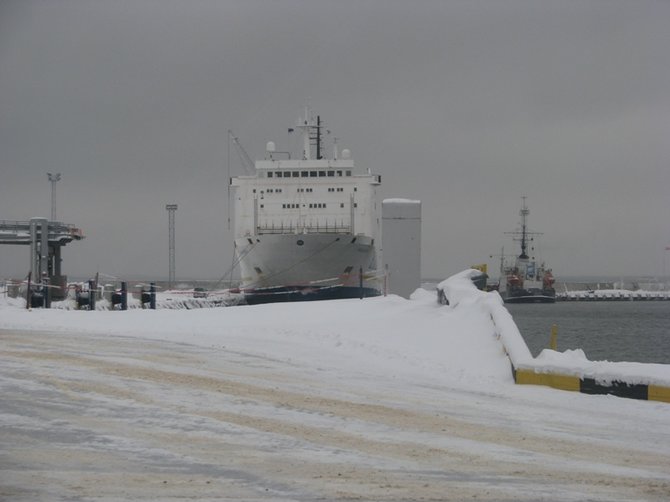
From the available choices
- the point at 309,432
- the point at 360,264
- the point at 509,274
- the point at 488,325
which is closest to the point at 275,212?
the point at 360,264

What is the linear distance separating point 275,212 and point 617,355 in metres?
22.5

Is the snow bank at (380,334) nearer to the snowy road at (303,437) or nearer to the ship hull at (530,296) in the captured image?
the snowy road at (303,437)

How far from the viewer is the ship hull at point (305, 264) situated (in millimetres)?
40594

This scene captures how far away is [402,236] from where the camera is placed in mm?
21281

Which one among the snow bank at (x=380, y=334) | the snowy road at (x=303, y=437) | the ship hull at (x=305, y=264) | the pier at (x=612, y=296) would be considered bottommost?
the pier at (x=612, y=296)

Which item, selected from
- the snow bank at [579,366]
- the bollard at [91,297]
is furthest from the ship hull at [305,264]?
the snow bank at [579,366]

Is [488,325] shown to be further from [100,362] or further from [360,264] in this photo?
[360,264]

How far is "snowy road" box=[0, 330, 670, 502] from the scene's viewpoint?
5.47m

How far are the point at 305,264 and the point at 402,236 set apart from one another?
67.1ft

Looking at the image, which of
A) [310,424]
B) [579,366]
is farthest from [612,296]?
[310,424]

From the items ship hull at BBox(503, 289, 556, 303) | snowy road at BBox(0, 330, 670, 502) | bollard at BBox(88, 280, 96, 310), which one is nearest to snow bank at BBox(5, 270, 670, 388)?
snowy road at BBox(0, 330, 670, 502)

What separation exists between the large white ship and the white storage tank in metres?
17.3

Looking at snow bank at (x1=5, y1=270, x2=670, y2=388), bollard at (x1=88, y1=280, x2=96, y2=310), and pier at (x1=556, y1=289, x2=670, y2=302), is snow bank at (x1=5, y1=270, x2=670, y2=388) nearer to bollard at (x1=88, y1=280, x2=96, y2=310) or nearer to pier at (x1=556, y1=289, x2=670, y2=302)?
bollard at (x1=88, y1=280, x2=96, y2=310)

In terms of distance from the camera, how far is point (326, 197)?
45.9 meters
